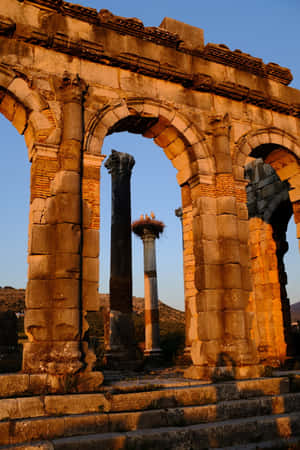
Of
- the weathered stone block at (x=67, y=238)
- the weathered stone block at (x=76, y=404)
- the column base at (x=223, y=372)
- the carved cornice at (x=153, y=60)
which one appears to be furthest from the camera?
the carved cornice at (x=153, y=60)

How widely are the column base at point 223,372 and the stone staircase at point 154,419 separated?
0.39m

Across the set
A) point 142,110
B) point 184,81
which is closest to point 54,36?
point 142,110

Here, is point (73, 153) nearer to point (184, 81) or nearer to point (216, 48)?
point (184, 81)

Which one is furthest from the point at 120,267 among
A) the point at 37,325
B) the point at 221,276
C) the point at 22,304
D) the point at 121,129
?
the point at 22,304

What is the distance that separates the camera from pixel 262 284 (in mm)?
14188

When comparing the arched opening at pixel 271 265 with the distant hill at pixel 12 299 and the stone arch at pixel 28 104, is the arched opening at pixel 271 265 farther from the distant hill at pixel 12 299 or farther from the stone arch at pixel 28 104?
the distant hill at pixel 12 299

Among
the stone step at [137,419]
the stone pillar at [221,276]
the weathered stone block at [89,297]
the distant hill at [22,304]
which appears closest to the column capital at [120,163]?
the stone pillar at [221,276]

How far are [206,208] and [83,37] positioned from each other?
423cm

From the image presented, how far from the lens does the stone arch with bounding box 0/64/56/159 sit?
7.33m

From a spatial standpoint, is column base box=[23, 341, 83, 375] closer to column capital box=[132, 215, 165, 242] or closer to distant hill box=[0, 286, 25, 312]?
column capital box=[132, 215, 165, 242]

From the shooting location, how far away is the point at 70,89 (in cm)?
766

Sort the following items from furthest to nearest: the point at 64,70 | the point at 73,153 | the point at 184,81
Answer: the point at 184,81
the point at 64,70
the point at 73,153

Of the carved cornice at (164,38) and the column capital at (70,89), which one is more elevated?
the carved cornice at (164,38)

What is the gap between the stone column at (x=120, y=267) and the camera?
12.6 metres
